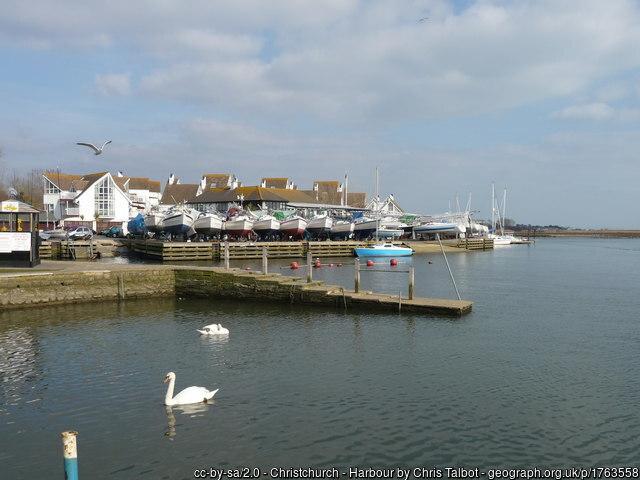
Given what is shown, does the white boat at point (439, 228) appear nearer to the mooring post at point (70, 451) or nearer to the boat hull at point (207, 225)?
the boat hull at point (207, 225)

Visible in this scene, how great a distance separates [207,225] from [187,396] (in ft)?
165

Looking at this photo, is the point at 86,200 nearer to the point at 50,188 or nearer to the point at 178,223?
the point at 50,188

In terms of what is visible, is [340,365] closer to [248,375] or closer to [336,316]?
[248,375]

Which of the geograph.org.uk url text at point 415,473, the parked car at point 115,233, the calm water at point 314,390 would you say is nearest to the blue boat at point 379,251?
the calm water at point 314,390

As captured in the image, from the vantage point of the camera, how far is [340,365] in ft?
47.8

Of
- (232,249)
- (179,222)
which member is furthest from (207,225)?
(232,249)

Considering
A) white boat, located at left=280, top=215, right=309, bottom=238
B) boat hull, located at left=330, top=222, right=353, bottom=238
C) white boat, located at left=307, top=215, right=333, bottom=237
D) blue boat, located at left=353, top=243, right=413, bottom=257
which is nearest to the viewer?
blue boat, located at left=353, top=243, right=413, bottom=257

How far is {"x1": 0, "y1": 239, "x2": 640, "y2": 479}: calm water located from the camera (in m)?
9.26

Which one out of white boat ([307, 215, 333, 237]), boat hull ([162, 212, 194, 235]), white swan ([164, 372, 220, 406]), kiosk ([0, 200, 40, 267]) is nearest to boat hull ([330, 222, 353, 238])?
white boat ([307, 215, 333, 237])

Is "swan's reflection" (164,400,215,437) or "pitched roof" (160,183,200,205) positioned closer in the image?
"swan's reflection" (164,400,215,437)

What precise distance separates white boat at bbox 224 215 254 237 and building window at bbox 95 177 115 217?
3290 cm

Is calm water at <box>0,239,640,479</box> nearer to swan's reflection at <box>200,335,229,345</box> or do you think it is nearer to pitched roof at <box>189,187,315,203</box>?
swan's reflection at <box>200,335,229,345</box>

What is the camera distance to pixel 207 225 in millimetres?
60312

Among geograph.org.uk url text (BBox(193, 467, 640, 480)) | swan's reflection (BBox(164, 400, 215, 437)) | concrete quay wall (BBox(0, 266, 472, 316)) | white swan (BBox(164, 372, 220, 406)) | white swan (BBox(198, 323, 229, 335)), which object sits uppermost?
concrete quay wall (BBox(0, 266, 472, 316))
